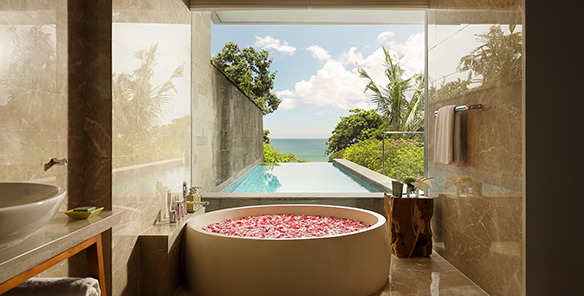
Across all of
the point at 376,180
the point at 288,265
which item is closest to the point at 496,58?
the point at 288,265

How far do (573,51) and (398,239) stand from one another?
1.88 meters

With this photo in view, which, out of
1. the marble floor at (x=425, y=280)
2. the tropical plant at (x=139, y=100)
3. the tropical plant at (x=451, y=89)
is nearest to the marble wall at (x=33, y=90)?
the tropical plant at (x=139, y=100)

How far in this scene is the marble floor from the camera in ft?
7.75

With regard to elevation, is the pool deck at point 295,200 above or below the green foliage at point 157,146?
below

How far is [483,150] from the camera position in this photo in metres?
2.41

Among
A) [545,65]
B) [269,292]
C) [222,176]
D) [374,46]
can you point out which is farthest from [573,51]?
[374,46]

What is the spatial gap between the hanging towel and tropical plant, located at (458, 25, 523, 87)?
1.08 ft

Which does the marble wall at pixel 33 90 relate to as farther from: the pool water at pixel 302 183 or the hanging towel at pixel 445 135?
the pool water at pixel 302 183

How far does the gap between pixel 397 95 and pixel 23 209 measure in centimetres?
968

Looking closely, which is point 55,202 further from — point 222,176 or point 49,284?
point 222,176

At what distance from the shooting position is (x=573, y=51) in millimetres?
1947

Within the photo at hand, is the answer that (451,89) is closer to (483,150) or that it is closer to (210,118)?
(483,150)

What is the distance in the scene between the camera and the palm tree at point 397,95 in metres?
9.53

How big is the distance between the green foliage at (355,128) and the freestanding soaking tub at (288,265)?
9.49 m
